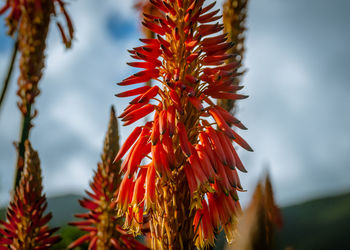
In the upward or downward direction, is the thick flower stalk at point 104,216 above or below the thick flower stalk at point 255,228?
above

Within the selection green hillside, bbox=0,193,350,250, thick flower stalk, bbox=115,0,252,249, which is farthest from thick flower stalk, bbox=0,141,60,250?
green hillside, bbox=0,193,350,250

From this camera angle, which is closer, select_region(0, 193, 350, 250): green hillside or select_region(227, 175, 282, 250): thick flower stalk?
select_region(227, 175, 282, 250): thick flower stalk

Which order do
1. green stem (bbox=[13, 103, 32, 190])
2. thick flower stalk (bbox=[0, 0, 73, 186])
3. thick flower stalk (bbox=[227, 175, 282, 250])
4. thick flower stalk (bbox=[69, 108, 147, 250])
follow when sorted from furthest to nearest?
thick flower stalk (bbox=[0, 0, 73, 186]) < green stem (bbox=[13, 103, 32, 190]) < thick flower stalk (bbox=[69, 108, 147, 250]) < thick flower stalk (bbox=[227, 175, 282, 250])

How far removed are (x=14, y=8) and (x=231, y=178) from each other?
10.6 ft

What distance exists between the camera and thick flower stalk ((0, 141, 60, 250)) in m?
2.80

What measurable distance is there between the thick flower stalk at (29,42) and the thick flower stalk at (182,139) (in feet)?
5.54

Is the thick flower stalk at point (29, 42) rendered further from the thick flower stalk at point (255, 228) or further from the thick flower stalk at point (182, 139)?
the thick flower stalk at point (255, 228)

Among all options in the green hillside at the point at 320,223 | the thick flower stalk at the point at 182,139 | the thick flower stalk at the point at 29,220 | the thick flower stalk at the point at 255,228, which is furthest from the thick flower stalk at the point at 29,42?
the green hillside at the point at 320,223

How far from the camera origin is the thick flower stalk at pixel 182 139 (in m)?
2.61

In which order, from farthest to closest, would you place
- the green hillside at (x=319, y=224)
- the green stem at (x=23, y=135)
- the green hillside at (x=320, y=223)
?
the green hillside at (x=319, y=224), the green hillside at (x=320, y=223), the green stem at (x=23, y=135)

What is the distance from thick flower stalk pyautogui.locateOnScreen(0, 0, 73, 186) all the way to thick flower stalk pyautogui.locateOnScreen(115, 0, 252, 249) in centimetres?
169

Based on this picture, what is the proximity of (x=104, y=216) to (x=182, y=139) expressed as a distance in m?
0.87

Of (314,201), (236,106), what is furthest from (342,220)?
(236,106)

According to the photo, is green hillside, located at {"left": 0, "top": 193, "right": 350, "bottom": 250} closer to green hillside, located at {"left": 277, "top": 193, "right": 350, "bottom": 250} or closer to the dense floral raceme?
green hillside, located at {"left": 277, "top": 193, "right": 350, "bottom": 250}
